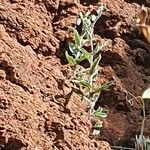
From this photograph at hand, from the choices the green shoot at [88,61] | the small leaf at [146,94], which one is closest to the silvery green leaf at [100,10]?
the green shoot at [88,61]

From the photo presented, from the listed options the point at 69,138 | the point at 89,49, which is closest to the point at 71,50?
the point at 89,49

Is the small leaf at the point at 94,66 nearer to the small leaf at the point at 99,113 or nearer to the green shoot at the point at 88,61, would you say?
the green shoot at the point at 88,61

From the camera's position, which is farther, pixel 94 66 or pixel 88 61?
pixel 88 61

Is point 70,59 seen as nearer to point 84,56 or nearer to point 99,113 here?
point 84,56

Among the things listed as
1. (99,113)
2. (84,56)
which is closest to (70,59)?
(84,56)

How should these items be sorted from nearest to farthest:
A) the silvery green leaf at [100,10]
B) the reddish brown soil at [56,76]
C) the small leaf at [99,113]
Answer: the reddish brown soil at [56,76] < the small leaf at [99,113] < the silvery green leaf at [100,10]

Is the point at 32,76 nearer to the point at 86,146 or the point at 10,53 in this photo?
the point at 10,53

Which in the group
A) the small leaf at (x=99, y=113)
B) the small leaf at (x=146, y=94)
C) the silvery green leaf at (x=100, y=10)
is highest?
the silvery green leaf at (x=100, y=10)

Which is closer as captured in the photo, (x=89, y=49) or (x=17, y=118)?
(x=17, y=118)
